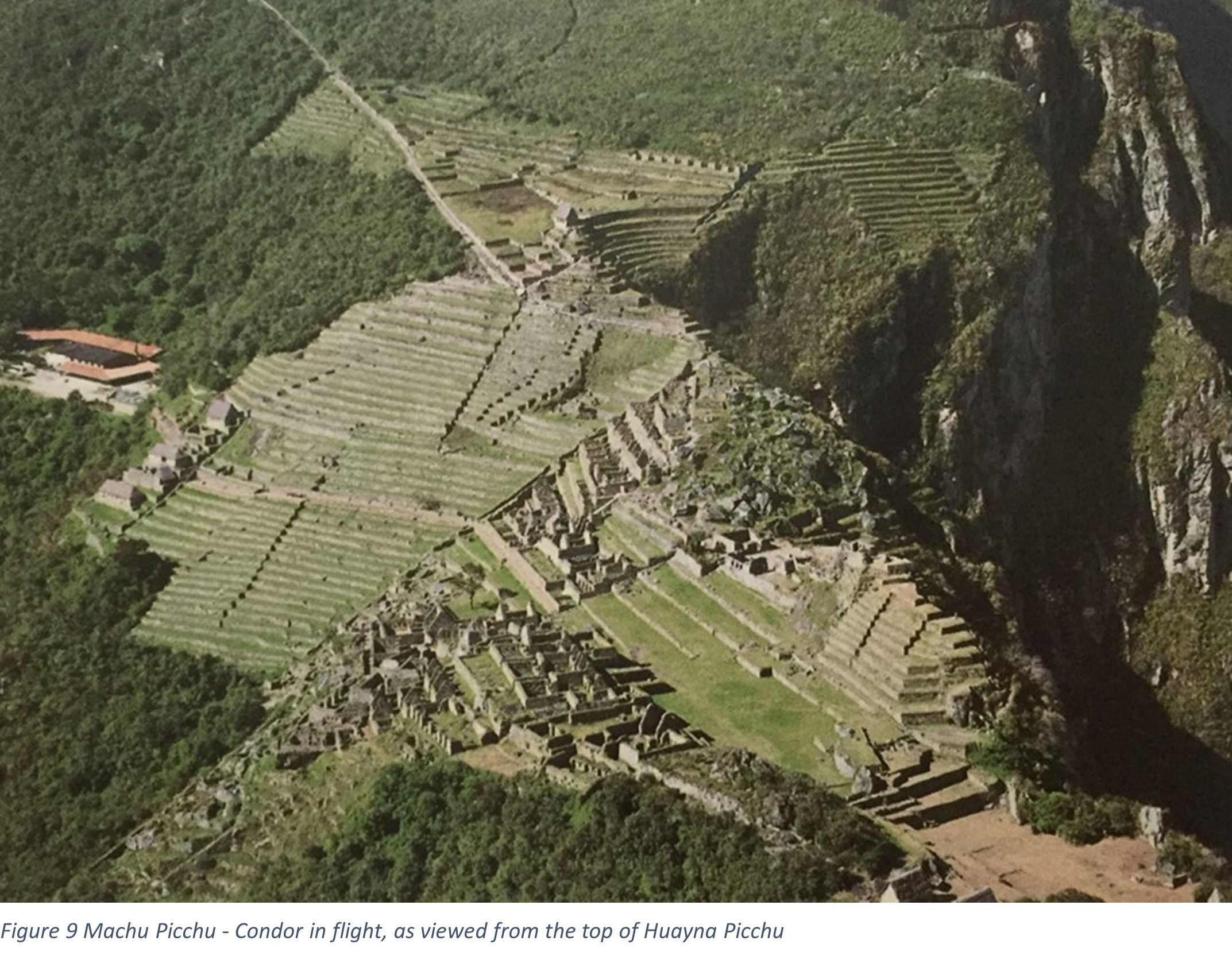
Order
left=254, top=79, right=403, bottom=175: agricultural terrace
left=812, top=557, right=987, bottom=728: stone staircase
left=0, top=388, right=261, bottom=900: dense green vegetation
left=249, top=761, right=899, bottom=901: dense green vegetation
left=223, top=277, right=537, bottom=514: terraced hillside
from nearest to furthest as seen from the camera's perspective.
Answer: left=249, top=761, right=899, bottom=901: dense green vegetation → left=812, top=557, right=987, bottom=728: stone staircase → left=0, top=388, right=261, bottom=900: dense green vegetation → left=223, top=277, right=537, bottom=514: terraced hillside → left=254, top=79, right=403, bottom=175: agricultural terrace

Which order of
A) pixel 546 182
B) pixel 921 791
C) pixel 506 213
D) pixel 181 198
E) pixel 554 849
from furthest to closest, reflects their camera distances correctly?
1. pixel 181 198
2. pixel 546 182
3. pixel 506 213
4. pixel 921 791
5. pixel 554 849

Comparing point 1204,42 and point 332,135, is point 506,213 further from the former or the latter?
point 1204,42

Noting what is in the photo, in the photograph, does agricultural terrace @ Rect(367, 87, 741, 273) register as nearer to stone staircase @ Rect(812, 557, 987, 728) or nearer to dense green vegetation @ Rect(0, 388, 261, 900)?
dense green vegetation @ Rect(0, 388, 261, 900)

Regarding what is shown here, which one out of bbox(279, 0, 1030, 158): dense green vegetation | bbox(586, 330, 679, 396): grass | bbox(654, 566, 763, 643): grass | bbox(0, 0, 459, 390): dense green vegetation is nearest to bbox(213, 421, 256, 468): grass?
bbox(0, 0, 459, 390): dense green vegetation

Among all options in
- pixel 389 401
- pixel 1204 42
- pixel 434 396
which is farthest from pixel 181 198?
pixel 1204 42

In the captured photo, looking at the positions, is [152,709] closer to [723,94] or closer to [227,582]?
[227,582]

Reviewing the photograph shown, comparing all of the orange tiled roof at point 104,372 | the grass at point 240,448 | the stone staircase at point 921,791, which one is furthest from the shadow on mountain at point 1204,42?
the stone staircase at point 921,791
